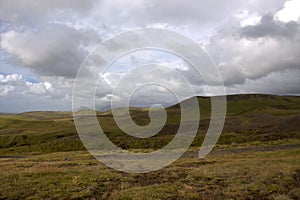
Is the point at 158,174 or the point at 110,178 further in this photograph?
the point at 158,174

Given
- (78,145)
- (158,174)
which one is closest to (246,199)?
(158,174)

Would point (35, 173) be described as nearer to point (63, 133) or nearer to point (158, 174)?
point (158, 174)

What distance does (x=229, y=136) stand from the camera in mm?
74062

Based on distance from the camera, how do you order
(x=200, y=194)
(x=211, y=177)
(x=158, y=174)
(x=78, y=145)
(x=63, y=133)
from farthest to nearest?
1. (x=63, y=133)
2. (x=78, y=145)
3. (x=158, y=174)
4. (x=211, y=177)
5. (x=200, y=194)

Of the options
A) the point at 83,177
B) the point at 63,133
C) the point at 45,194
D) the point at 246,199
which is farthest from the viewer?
the point at 63,133

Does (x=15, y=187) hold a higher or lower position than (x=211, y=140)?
higher

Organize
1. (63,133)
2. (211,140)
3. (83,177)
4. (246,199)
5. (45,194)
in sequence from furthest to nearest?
(63,133)
(211,140)
(83,177)
(45,194)
(246,199)

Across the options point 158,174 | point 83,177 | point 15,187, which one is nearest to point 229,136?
point 158,174

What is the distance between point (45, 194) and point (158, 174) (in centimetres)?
1080

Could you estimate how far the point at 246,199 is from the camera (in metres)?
16.1

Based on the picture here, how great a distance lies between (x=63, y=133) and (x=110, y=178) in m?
89.5

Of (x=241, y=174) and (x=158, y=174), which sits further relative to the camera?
(x=158, y=174)

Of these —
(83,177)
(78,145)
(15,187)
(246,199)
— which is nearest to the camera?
(246,199)

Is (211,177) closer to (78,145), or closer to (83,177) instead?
(83,177)
